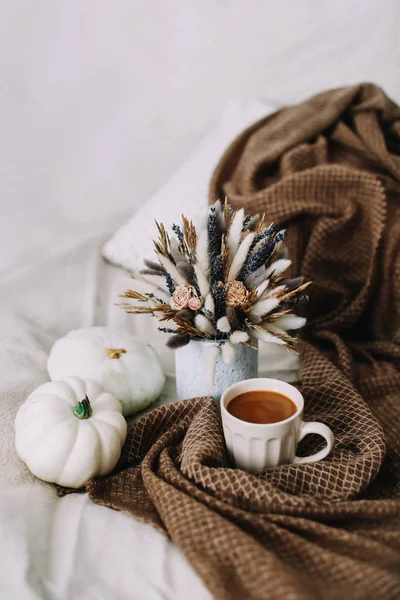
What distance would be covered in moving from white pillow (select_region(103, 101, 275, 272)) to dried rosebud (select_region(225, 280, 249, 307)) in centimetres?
61

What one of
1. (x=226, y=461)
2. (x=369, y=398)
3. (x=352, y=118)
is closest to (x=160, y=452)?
(x=226, y=461)

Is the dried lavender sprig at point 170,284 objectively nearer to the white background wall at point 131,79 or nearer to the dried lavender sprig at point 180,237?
the dried lavender sprig at point 180,237

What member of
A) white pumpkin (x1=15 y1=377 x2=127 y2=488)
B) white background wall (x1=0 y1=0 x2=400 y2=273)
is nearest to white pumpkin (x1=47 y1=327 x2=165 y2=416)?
white pumpkin (x1=15 y1=377 x2=127 y2=488)

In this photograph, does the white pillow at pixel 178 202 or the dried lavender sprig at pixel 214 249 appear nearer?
the dried lavender sprig at pixel 214 249

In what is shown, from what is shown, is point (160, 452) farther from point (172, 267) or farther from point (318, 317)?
point (318, 317)

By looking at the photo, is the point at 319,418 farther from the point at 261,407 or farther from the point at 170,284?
the point at 170,284

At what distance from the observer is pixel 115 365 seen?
0.98 metres

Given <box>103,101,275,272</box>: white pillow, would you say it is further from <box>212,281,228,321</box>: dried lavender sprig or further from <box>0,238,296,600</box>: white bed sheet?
<box>212,281,228,321</box>: dried lavender sprig

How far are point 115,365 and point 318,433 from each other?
0.35 meters

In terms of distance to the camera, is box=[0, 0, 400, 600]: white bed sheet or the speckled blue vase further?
box=[0, 0, 400, 600]: white bed sheet

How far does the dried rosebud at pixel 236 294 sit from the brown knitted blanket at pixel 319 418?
0.54ft

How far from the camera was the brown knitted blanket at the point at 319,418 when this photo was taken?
660 millimetres

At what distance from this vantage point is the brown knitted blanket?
66cm

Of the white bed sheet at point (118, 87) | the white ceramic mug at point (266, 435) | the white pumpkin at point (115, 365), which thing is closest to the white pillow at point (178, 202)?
the white bed sheet at point (118, 87)
